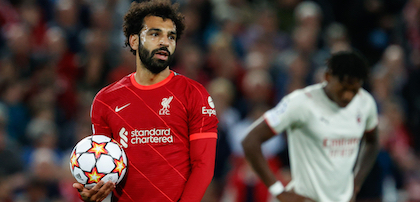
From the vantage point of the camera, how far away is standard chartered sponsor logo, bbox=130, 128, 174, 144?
3.28 m

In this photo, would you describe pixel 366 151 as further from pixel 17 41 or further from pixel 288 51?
pixel 17 41

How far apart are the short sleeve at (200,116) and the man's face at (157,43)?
11.9 inches

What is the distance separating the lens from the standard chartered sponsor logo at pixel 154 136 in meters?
3.28

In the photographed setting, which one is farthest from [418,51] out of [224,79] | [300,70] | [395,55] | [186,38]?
[186,38]

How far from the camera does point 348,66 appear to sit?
4.16 m

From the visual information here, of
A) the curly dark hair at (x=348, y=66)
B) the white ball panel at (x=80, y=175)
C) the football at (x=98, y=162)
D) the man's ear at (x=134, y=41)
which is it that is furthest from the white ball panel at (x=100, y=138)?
the curly dark hair at (x=348, y=66)

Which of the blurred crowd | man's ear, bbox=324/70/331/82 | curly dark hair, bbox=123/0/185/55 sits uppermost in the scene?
curly dark hair, bbox=123/0/185/55

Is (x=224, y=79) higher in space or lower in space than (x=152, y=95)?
lower

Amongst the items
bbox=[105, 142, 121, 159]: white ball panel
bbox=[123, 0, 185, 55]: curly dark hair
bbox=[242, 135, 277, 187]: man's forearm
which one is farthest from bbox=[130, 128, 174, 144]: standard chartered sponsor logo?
bbox=[242, 135, 277, 187]: man's forearm

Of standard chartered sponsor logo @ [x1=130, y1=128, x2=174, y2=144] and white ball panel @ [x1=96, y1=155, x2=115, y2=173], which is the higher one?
standard chartered sponsor logo @ [x1=130, y1=128, x2=174, y2=144]

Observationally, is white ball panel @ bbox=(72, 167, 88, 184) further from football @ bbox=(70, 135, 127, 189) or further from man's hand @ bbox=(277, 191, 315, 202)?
man's hand @ bbox=(277, 191, 315, 202)

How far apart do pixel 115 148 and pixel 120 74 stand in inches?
191

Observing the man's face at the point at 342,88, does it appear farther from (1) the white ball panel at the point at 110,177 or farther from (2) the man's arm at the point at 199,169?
(1) the white ball panel at the point at 110,177

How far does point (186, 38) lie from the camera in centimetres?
920
